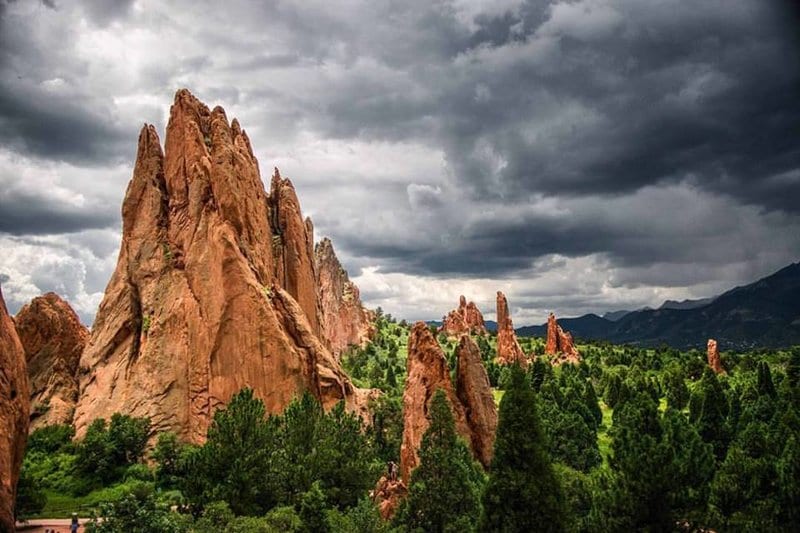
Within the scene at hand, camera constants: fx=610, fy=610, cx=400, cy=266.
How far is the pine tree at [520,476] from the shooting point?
25406 millimetres

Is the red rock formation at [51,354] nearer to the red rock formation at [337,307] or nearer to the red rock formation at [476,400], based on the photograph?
the red rock formation at [476,400]

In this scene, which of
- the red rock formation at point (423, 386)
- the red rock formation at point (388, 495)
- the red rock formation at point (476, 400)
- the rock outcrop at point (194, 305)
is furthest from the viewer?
the rock outcrop at point (194, 305)

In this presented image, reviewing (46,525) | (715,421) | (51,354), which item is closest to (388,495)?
(46,525)

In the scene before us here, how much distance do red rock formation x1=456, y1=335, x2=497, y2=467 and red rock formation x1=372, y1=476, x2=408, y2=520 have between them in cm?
697

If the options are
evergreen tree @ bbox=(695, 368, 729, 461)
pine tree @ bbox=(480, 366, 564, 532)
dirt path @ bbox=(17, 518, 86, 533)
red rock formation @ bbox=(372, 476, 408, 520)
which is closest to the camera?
pine tree @ bbox=(480, 366, 564, 532)

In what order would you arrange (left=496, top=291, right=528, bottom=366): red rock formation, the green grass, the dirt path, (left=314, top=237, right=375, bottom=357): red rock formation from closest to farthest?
the dirt path
the green grass
(left=496, top=291, right=528, bottom=366): red rock formation
(left=314, top=237, right=375, bottom=357): red rock formation

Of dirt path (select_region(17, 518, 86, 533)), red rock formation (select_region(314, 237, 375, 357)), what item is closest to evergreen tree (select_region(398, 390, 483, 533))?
dirt path (select_region(17, 518, 86, 533))

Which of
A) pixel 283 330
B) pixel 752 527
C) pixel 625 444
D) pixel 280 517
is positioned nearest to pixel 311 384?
pixel 283 330

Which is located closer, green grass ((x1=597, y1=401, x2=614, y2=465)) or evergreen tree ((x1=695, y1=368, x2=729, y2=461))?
evergreen tree ((x1=695, y1=368, x2=729, y2=461))

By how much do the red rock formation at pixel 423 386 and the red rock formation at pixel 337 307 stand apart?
359ft

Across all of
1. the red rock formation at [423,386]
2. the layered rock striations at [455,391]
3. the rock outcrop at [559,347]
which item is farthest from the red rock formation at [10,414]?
the rock outcrop at [559,347]

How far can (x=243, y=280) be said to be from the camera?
63656 millimetres

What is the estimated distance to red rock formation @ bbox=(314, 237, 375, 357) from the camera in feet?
533

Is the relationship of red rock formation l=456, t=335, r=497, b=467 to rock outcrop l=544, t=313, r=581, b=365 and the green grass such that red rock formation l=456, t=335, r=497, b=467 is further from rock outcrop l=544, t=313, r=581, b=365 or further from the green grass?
rock outcrop l=544, t=313, r=581, b=365
